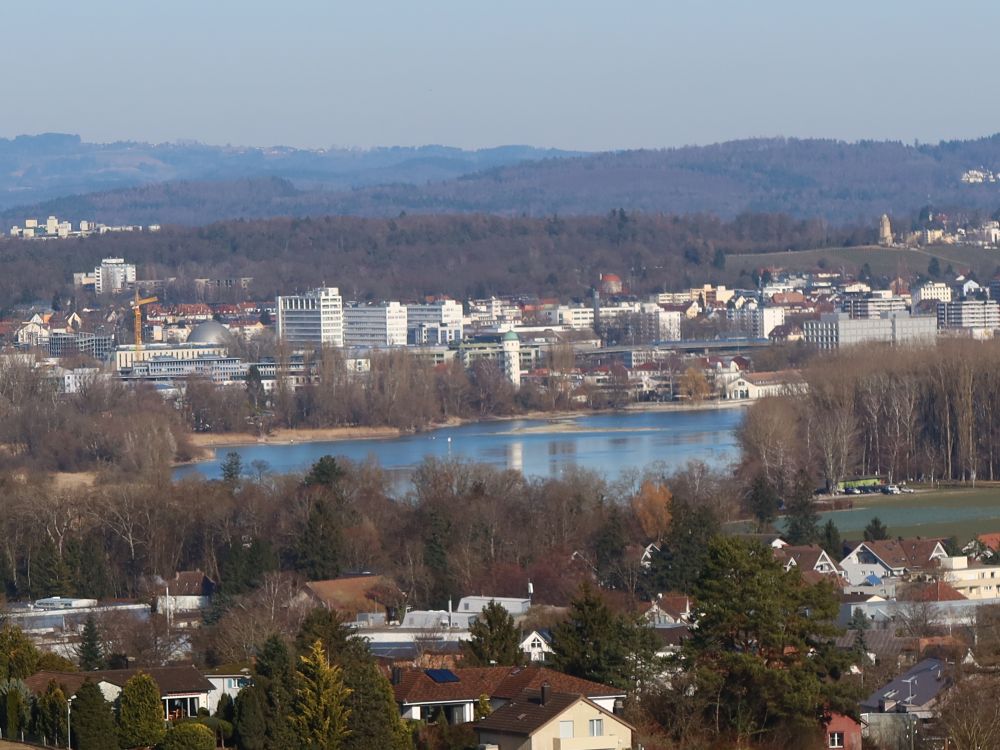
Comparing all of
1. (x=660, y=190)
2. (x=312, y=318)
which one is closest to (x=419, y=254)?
(x=312, y=318)

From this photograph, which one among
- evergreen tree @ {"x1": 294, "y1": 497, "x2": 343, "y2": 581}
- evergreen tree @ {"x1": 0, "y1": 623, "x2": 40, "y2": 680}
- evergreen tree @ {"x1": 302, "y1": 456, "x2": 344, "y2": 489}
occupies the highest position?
evergreen tree @ {"x1": 0, "y1": 623, "x2": 40, "y2": 680}

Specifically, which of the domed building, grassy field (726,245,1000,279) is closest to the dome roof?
the domed building

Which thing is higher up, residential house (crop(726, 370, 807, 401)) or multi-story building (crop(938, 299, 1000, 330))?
Answer: multi-story building (crop(938, 299, 1000, 330))

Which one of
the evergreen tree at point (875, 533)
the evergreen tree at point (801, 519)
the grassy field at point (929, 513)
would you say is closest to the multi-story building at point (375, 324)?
the grassy field at point (929, 513)

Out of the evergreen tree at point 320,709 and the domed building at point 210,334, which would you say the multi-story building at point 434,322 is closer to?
the domed building at point 210,334

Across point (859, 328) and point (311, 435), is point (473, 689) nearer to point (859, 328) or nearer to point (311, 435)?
point (311, 435)

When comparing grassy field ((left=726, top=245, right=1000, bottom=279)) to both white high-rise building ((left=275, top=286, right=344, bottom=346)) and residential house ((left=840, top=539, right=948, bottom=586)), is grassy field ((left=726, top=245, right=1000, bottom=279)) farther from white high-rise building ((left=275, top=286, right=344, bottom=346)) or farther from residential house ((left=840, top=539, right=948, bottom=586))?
Result: residential house ((left=840, top=539, right=948, bottom=586))

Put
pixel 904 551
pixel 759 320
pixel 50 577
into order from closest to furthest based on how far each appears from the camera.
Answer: pixel 50 577, pixel 904 551, pixel 759 320
